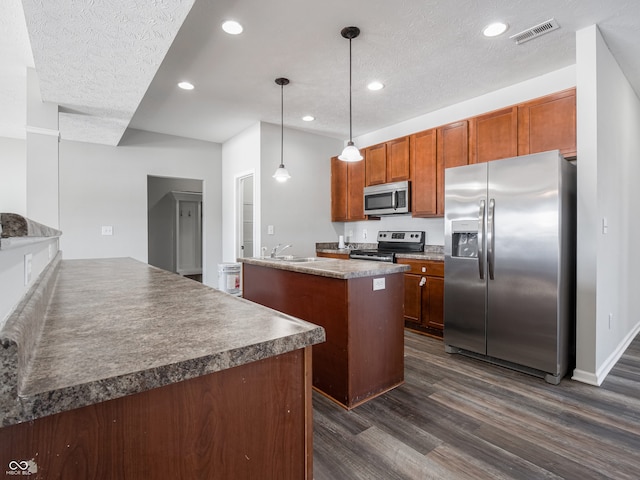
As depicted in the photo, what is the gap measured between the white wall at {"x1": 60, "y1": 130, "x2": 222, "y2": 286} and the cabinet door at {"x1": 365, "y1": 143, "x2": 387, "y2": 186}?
8.45ft

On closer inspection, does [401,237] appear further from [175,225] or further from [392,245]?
[175,225]

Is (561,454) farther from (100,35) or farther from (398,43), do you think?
(100,35)

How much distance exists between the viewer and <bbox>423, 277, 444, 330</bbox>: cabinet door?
345 cm

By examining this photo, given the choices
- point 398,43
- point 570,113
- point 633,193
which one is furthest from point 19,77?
point 633,193

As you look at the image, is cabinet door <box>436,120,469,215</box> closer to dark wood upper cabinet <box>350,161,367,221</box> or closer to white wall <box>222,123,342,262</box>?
dark wood upper cabinet <box>350,161,367,221</box>

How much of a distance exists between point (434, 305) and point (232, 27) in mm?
3062

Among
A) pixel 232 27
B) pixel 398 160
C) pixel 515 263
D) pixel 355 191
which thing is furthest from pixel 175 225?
pixel 515 263

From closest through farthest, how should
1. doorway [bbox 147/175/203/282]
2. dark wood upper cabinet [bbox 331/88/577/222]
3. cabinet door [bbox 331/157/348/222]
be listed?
dark wood upper cabinet [bbox 331/88/577/222] < cabinet door [bbox 331/157/348/222] < doorway [bbox 147/175/203/282]

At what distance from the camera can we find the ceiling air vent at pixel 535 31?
2.38 m

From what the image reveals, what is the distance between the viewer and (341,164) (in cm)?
507

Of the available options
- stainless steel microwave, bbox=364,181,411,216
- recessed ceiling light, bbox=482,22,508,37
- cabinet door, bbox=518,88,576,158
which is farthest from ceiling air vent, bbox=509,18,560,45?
stainless steel microwave, bbox=364,181,411,216

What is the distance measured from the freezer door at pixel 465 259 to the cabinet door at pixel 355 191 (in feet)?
5.78

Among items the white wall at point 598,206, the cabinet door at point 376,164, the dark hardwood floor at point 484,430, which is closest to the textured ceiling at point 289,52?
the white wall at point 598,206

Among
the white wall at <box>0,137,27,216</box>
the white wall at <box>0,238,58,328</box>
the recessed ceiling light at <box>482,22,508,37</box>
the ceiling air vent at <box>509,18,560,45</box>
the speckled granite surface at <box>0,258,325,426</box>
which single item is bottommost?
the speckled granite surface at <box>0,258,325,426</box>
